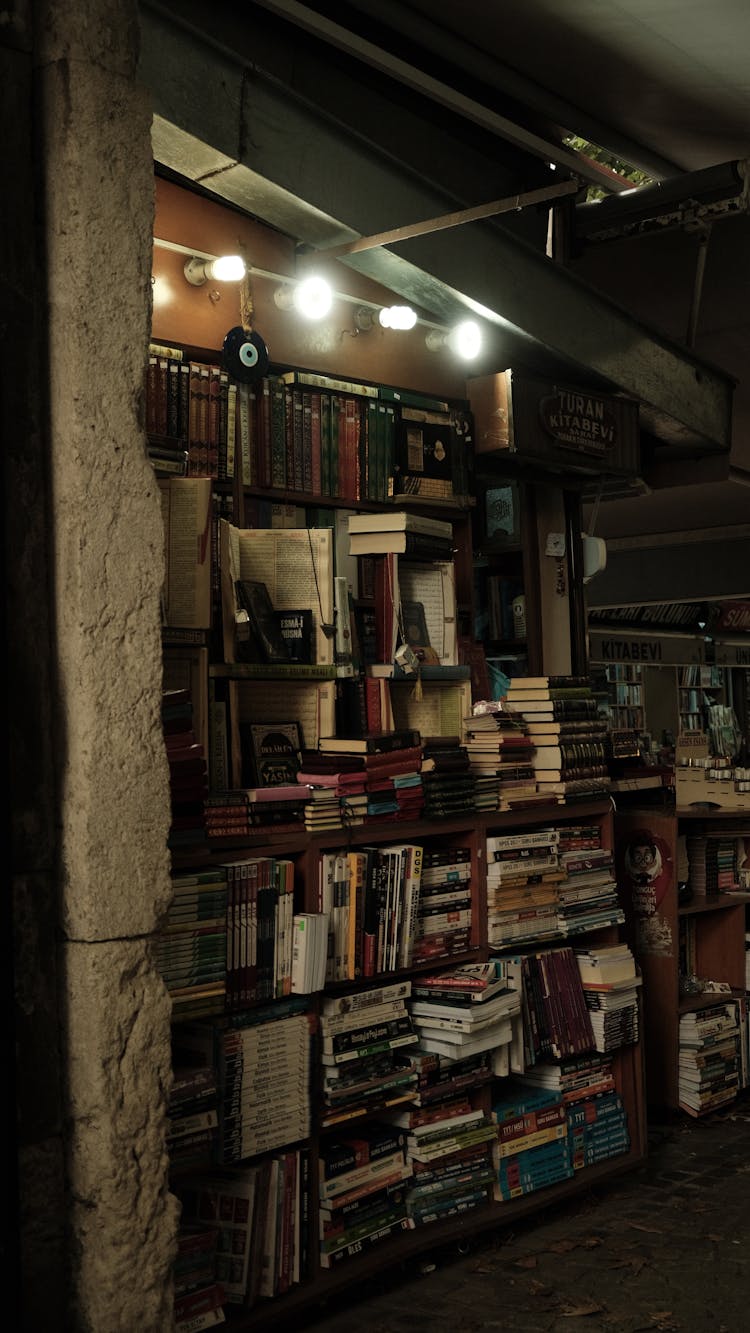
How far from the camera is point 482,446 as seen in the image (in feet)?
17.2

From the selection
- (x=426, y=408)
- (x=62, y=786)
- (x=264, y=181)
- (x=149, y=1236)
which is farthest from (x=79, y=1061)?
(x=426, y=408)

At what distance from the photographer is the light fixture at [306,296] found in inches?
Answer: 178

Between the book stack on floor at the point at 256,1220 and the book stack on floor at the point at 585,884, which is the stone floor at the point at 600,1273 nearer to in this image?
the book stack on floor at the point at 256,1220

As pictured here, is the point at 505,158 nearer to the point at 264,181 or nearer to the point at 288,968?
the point at 264,181

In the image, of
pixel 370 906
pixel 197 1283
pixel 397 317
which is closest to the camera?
pixel 197 1283

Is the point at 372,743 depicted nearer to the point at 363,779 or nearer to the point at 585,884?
the point at 363,779

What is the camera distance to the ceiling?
4145 millimetres

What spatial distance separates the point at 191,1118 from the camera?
3162 millimetres

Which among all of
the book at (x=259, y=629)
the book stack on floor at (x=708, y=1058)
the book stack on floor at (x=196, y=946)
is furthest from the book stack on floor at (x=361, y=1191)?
the book stack on floor at (x=708, y=1058)


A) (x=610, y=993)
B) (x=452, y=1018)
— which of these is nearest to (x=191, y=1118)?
(x=452, y=1018)

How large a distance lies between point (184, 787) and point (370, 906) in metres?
0.84

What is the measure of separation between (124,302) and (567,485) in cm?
385

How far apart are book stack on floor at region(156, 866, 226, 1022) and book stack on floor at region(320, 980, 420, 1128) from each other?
18.2 inches

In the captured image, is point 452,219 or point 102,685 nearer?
point 102,685
